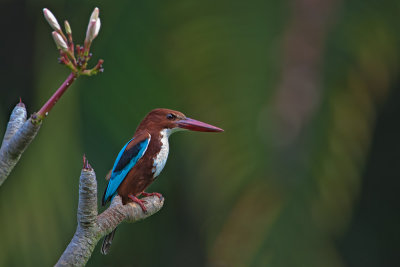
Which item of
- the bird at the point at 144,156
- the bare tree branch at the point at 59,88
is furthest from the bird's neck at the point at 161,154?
the bare tree branch at the point at 59,88

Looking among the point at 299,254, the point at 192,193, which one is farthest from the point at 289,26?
the point at 192,193

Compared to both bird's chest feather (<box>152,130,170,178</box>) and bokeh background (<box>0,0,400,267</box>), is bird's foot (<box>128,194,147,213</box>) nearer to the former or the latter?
bird's chest feather (<box>152,130,170,178</box>)

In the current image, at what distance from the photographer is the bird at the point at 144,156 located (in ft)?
8.78

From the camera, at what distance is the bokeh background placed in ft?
16.1

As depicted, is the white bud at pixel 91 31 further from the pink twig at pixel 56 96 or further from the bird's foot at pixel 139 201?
the bird's foot at pixel 139 201

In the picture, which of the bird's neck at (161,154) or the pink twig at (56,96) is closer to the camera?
the pink twig at (56,96)

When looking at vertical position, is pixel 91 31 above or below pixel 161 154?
above

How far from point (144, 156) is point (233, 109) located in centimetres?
219

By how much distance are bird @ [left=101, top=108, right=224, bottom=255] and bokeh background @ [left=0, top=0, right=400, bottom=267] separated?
2.03m

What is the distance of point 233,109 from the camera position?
16.0 feet

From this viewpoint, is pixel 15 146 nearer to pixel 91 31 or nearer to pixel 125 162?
pixel 91 31

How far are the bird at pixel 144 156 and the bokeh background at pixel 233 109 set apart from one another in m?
2.03

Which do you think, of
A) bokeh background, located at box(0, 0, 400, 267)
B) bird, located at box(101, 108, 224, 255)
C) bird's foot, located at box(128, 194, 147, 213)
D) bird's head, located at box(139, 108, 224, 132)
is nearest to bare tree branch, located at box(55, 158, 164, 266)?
bird's foot, located at box(128, 194, 147, 213)

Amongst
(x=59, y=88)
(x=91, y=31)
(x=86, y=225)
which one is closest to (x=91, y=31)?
(x=91, y=31)
